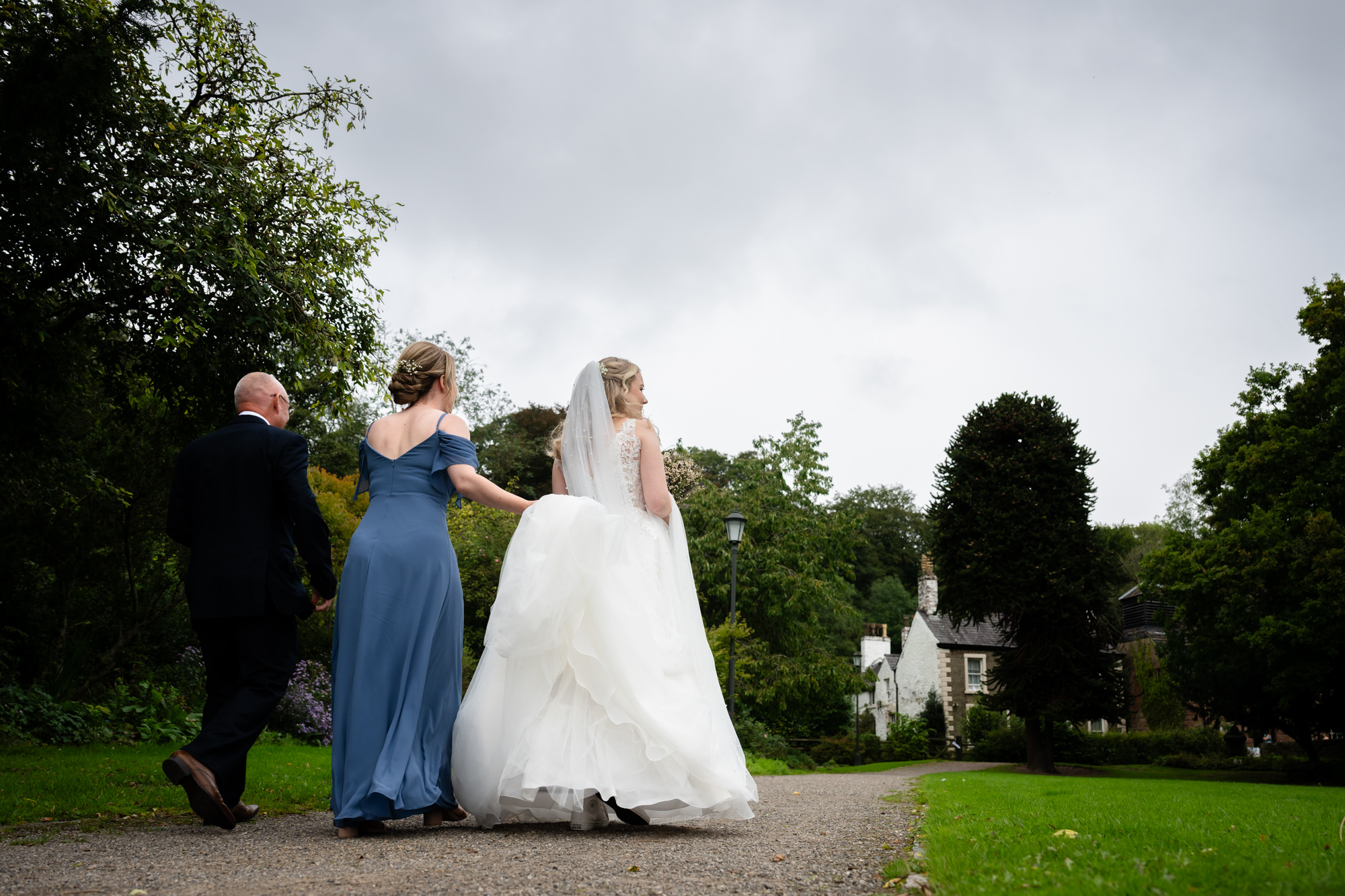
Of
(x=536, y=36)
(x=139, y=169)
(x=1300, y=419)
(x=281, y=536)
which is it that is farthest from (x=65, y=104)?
(x=1300, y=419)

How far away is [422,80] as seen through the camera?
9469 mm

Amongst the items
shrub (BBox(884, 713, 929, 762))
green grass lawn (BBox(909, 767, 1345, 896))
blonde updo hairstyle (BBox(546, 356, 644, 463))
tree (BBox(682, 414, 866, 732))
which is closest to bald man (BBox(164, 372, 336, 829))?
blonde updo hairstyle (BBox(546, 356, 644, 463))

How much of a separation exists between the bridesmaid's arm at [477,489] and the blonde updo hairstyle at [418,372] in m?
0.46

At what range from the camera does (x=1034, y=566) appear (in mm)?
23953

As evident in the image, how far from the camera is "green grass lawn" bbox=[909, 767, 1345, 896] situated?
8.38 feet

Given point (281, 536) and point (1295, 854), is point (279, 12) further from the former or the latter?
point (1295, 854)

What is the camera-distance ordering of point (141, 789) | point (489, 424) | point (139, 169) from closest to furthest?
1. point (141, 789)
2. point (139, 169)
3. point (489, 424)

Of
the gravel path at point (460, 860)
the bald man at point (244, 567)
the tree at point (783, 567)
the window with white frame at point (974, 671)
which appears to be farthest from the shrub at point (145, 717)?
the window with white frame at point (974, 671)

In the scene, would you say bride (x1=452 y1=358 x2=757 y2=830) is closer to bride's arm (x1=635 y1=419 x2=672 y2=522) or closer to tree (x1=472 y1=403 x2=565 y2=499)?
bride's arm (x1=635 y1=419 x2=672 y2=522)

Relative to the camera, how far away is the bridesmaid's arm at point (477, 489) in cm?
451

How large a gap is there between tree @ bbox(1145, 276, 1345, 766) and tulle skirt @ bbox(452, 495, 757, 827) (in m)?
18.6

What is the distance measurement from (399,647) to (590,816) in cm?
125

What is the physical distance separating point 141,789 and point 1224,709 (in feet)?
80.5

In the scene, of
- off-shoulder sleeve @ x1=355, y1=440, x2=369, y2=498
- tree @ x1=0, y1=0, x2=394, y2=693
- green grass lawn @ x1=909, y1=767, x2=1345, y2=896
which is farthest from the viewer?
tree @ x1=0, y1=0, x2=394, y2=693
